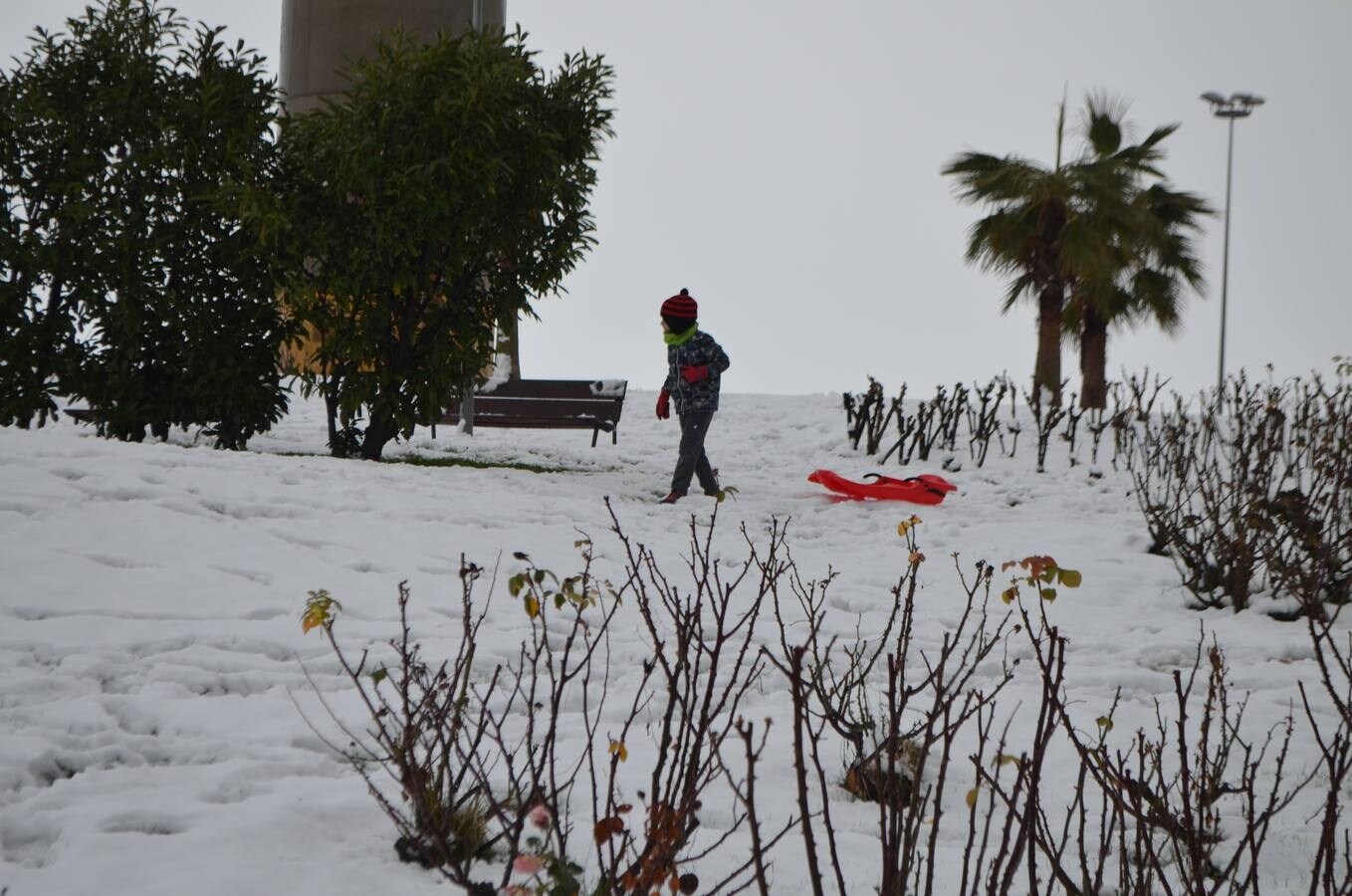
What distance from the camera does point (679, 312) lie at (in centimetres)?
854

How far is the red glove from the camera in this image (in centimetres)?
849

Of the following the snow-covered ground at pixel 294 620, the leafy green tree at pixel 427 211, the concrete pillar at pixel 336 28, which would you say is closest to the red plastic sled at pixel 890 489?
Result: the snow-covered ground at pixel 294 620

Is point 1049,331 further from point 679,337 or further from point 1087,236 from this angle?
point 679,337

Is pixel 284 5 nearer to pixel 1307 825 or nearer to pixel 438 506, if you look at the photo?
pixel 438 506

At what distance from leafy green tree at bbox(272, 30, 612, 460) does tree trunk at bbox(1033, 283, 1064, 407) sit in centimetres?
981

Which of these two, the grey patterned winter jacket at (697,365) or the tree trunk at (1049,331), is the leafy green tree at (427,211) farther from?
the tree trunk at (1049,331)

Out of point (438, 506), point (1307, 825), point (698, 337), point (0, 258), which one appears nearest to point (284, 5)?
point (0, 258)

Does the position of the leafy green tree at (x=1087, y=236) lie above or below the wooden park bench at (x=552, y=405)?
above

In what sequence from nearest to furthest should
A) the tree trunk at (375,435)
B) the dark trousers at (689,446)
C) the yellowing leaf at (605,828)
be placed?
the yellowing leaf at (605,828), the dark trousers at (689,446), the tree trunk at (375,435)

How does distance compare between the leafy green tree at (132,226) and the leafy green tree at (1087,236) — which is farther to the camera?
the leafy green tree at (1087,236)

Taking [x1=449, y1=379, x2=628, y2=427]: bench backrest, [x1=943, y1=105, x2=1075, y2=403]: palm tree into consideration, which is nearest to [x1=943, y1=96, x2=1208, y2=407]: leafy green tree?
[x1=943, y1=105, x2=1075, y2=403]: palm tree

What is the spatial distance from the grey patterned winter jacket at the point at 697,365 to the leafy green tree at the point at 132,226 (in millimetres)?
3415

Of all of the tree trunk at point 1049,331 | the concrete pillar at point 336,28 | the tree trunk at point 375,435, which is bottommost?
the tree trunk at point 375,435

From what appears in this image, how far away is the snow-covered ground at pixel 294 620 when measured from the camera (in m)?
2.55
